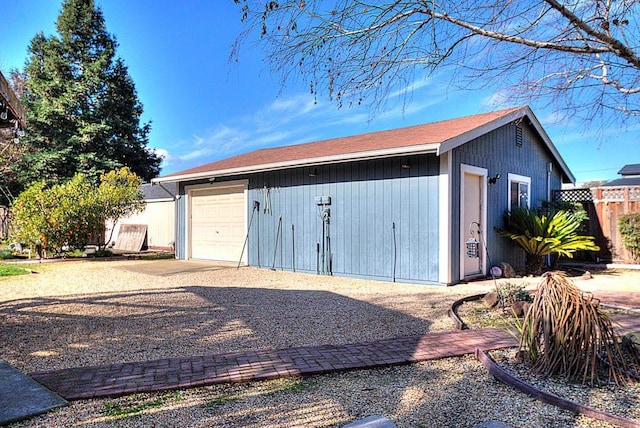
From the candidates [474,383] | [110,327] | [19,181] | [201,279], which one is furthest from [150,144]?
[474,383]

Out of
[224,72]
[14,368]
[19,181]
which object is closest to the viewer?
[14,368]

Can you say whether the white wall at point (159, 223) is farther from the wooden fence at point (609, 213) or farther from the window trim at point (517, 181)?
the wooden fence at point (609, 213)

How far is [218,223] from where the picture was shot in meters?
12.1

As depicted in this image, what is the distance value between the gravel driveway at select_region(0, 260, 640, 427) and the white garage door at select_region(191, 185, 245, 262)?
2.90 metres

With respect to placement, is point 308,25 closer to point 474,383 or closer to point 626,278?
point 474,383

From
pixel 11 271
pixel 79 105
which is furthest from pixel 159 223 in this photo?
pixel 79 105

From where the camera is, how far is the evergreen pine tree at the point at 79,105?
879 inches

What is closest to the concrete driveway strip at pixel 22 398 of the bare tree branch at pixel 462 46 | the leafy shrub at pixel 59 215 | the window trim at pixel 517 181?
the bare tree branch at pixel 462 46

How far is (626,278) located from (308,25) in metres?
8.98

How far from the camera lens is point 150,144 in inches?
1038

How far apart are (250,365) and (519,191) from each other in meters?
8.84

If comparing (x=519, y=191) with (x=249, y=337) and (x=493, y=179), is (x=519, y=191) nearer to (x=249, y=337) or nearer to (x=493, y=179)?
(x=493, y=179)

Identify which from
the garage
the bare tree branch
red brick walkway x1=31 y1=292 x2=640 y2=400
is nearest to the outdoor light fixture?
the bare tree branch

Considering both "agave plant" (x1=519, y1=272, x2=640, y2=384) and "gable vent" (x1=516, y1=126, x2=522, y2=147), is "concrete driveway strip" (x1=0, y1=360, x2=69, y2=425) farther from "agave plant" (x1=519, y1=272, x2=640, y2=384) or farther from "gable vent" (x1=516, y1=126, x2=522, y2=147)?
"gable vent" (x1=516, y1=126, x2=522, y2=147)
